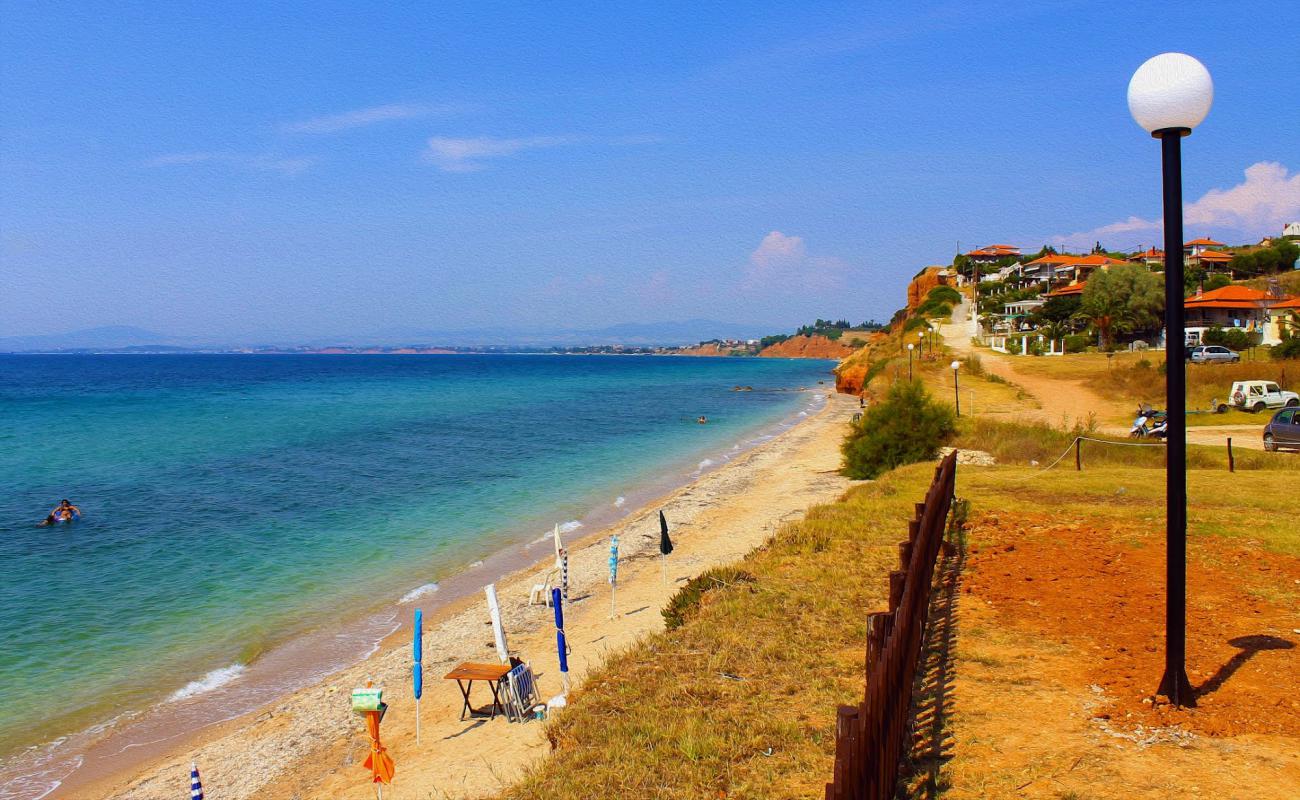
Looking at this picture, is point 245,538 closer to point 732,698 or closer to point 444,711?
point 444,711

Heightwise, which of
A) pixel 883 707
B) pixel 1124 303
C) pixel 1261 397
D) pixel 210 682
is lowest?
pixel 210 682

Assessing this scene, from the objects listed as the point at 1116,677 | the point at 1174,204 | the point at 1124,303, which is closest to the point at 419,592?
the point at 1116,677

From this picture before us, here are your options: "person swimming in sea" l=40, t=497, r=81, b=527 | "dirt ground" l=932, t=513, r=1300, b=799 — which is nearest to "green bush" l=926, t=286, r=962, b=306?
"person swimming in sea" l=40, t=497, r=81, b=527

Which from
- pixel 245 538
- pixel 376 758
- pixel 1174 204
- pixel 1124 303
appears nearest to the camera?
pixel 1174 204

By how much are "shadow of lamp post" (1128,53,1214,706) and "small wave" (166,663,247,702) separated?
13.6 m

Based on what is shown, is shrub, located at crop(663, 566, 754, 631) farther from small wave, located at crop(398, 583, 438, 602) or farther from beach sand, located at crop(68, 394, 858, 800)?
small wave, located at crop(398, 583, 438, 602)

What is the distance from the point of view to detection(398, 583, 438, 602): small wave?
1745cm

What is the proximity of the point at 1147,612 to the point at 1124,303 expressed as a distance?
55860mm

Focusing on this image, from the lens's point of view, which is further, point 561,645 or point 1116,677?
point 561,645

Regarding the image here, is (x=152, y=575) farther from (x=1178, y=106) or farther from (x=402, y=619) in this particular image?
(x=1178, y=106)

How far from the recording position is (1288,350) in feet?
132

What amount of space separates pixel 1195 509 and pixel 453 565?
15.8m

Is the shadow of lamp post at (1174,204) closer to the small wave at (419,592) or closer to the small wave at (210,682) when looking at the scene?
the small wave at (210,682)

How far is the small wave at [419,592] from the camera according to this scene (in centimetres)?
1745
